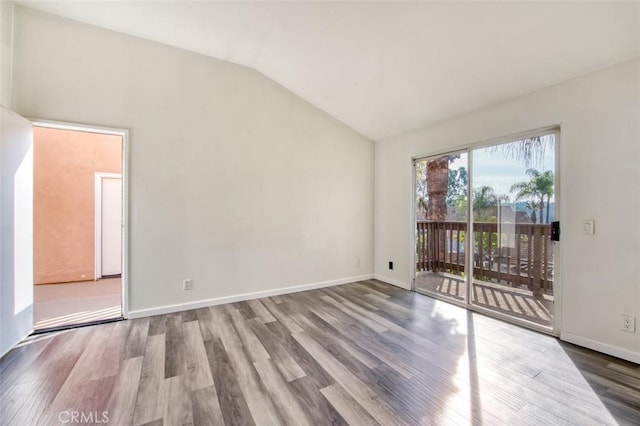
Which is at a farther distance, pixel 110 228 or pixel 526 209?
pixel 110 228

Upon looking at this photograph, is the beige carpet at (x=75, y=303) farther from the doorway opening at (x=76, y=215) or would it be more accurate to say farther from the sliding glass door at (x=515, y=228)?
the sliding glass door at (x=515, y=228)

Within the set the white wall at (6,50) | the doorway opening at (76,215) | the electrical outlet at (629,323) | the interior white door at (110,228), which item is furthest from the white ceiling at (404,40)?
the interior white door at (110,228)

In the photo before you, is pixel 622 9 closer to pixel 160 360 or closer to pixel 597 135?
pixel 597 135

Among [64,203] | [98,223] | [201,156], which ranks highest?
[201,156]

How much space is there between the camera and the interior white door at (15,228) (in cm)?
213

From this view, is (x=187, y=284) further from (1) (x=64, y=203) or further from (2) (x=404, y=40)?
(2) (x=404, y=40)

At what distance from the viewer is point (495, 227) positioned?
3.03m

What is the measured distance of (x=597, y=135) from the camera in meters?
2.26

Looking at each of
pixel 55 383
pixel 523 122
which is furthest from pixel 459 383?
pixel 55 383

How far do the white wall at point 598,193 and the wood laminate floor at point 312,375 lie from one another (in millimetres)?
299

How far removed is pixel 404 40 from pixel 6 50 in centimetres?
375

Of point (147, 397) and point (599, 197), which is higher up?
point (599, 197)

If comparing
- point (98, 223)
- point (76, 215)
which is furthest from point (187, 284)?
point (76, 215)

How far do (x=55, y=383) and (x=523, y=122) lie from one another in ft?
15.4
